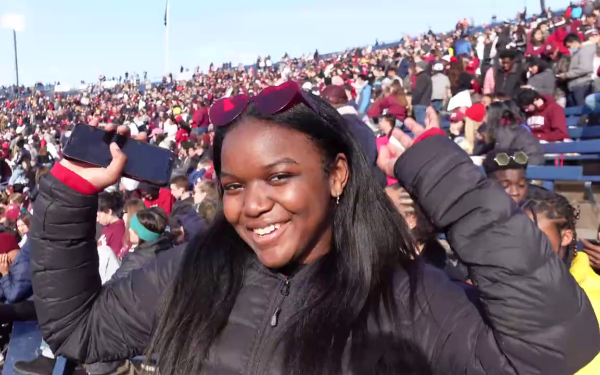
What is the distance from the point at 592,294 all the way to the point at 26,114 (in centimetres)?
3807

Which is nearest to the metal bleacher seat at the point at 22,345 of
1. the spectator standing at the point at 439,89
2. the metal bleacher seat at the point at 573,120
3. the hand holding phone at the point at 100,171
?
the hand holding phone at the point at 100,171

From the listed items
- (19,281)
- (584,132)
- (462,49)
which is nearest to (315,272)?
(19,281)

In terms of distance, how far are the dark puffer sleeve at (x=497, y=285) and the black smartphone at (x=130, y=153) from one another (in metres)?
0.79

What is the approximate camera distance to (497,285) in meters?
1.16

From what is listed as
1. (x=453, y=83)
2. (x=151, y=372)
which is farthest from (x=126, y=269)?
(x=453, y=83)

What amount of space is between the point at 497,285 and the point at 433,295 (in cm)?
21

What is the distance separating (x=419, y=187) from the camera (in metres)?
1.28

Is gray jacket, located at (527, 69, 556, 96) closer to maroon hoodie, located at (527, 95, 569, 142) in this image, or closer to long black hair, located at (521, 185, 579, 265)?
maroon hoodie, located at (527, 95, 569, 142)

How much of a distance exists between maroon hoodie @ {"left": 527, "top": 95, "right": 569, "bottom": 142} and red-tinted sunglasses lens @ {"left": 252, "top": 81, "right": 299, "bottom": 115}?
6.16m

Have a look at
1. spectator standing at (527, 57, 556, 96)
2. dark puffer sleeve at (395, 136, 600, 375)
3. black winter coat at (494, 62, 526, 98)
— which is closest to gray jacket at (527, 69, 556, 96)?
spectator standing at (527, 57, 556, 96)

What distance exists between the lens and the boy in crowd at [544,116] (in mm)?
6867

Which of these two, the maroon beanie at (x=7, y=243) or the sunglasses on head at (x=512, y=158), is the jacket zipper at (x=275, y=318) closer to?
the sunglasses on head at (x=512, y=158)

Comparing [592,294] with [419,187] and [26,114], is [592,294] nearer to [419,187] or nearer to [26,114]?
[419,187]

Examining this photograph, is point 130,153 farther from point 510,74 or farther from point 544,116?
point 510,74
